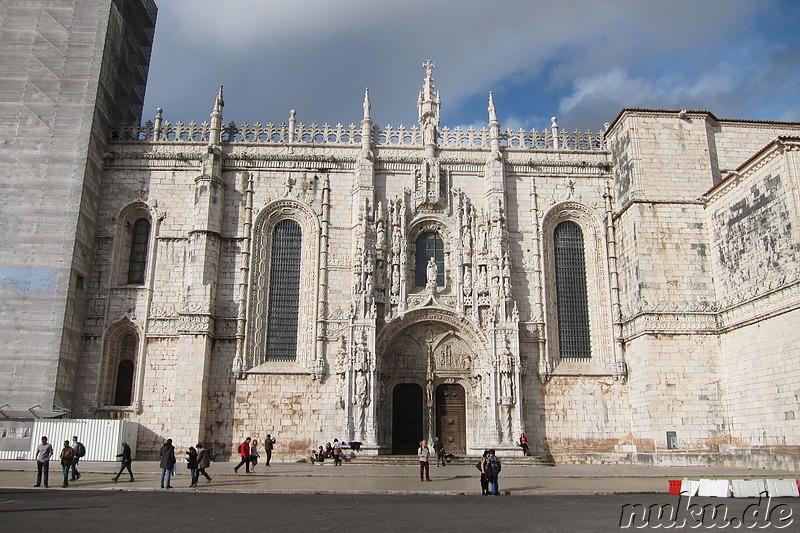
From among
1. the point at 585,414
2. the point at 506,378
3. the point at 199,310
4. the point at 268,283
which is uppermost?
the point at 268,283

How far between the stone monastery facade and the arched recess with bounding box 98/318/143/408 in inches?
3.5

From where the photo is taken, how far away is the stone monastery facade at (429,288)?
25.1 metres

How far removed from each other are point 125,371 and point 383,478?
495 inches

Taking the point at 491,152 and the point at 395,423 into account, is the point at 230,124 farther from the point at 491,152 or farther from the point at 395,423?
the point at 395,423

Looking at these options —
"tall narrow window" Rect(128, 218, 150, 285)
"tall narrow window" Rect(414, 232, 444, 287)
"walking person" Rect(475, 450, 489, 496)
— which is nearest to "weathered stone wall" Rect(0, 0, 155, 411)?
"tall narrow window" Rect(128, 218, 150, 285)

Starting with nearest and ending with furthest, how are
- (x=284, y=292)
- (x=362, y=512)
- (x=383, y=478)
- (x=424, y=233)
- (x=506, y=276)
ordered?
(x=362, y=512), (x=383, y=478), (x=506, y=276), (x=284, y=292), (x=424, y=233)

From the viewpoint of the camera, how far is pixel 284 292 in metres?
27.6

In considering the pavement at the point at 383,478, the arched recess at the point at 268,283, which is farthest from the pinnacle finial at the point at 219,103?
the pavement at the point at 383,478

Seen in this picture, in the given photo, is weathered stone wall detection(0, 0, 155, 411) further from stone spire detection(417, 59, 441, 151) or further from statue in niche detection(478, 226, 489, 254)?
statue in niche detection(478, 226, 489, 254)

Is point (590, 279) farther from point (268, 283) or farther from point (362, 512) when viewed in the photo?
point (362, 512)

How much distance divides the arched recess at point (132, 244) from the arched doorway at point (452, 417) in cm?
1299

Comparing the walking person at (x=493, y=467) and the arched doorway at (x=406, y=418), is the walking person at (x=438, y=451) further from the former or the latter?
the walking person at (x=493, y=467)

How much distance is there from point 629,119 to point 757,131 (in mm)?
5694

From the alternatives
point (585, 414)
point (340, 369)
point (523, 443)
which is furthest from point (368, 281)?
point (585, 414)
